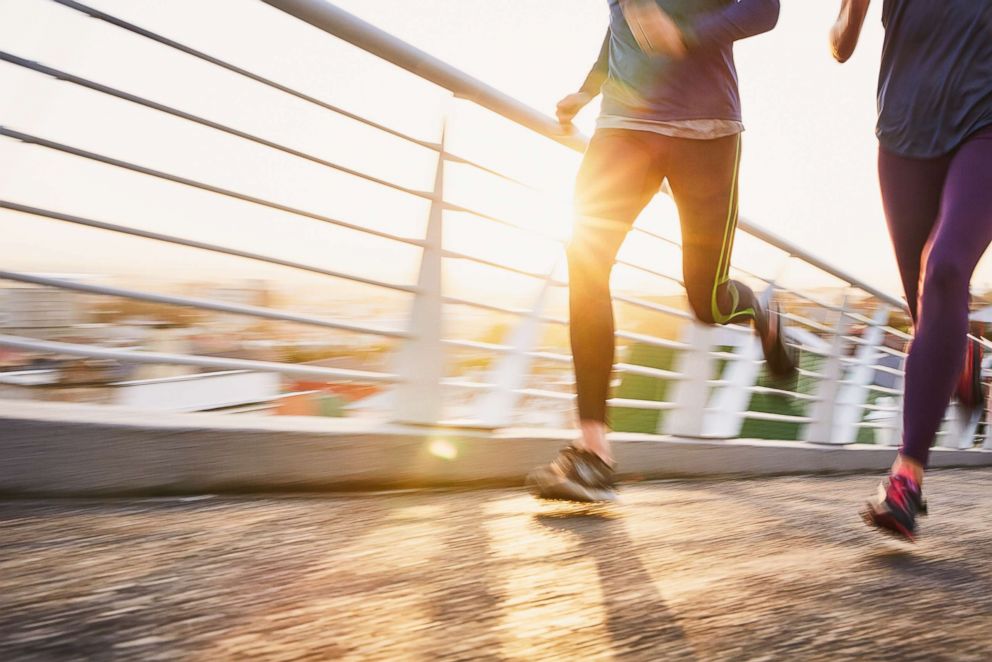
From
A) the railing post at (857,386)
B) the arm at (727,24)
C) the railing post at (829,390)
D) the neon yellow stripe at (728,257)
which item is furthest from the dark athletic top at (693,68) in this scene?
the railing post at (857,386)

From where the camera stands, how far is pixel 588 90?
7.18ft

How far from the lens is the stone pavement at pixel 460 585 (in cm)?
85

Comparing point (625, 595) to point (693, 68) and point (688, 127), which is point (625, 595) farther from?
point (693, 68)

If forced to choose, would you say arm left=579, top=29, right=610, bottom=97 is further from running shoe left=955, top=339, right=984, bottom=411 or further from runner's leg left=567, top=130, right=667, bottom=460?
running shoe left=955, top=339, right=984, bottom=411

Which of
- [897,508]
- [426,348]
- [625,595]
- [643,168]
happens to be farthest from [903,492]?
[426,348]

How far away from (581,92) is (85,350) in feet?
4.56

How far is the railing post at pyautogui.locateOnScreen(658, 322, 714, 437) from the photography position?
9.62 ft

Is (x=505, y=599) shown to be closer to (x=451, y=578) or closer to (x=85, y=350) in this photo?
(x=451, y=578)

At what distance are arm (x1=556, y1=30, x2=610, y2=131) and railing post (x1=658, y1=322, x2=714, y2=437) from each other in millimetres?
1030

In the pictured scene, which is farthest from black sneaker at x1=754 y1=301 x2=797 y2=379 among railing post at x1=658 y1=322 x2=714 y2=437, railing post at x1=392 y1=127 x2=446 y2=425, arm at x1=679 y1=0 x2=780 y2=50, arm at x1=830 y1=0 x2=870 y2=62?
railing post at x1=392 y1=127 x2=446 y2=425

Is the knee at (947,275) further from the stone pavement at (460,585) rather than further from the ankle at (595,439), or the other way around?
the ankle at (595,439)

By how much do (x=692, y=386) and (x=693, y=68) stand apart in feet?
4.67

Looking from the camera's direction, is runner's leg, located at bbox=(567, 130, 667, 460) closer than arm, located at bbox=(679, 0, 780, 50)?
No

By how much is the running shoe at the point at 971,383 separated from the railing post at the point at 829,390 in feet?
3.88
